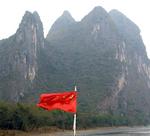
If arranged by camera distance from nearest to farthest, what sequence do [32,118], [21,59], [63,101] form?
[63,101] → [32,118] → [21,59]

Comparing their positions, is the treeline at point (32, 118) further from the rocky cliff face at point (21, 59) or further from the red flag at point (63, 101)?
the red flag at point (63, 101)

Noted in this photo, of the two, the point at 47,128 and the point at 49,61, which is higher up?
the point at 49,61

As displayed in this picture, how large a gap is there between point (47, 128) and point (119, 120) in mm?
61826

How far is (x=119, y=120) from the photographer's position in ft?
510

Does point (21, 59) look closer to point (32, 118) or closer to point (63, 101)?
point (32, 118)

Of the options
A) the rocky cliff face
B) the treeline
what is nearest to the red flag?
the treeline

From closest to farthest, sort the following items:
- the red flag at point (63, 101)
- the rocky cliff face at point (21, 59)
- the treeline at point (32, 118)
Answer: the red flag at point (63, 101) → the treeline at point (32, 118) → the rocky cliff face at point (21, 59)

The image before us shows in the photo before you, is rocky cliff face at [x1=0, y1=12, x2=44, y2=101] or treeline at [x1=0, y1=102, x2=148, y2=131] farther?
rocky cliff face at [x1=0, y1=12, x2=44, y2=101]

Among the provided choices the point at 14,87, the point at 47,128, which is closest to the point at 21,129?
the point at 47,128

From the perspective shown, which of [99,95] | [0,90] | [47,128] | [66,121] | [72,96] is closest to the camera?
[72,96]

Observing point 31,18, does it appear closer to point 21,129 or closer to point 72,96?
point 21,129

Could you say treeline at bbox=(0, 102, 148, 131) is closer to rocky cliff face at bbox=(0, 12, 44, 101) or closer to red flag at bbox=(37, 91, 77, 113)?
rocky cliff face at bbox=(0, 12, 44, 101)

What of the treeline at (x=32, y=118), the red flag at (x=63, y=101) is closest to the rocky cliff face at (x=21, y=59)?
the treeline at (x=32, y=118)

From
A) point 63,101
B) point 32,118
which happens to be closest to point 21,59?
point 32,118
